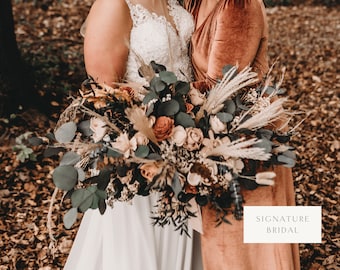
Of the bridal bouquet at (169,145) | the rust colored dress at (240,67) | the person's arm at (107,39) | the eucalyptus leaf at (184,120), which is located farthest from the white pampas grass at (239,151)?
the person's arm at (107,39)

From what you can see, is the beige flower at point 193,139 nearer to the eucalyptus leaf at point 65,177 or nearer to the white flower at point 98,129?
the white flower at point 98,129

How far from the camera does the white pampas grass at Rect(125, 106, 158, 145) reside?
1855 millimetres

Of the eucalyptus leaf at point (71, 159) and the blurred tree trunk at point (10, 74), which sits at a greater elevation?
the blurred tree trunk at point (10, 74)

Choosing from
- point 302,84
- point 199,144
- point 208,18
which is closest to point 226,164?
point 199,144

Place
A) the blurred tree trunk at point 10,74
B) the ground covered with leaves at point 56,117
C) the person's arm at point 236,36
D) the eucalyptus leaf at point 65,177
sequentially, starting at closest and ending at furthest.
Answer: the eucalyptus leaf at point 65,177 < the person's arm at point 236,36 < the ground covered with leaves at point 56,117 < the blurred tree trunk at point 10,74

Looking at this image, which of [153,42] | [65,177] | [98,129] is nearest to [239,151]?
[98,129]

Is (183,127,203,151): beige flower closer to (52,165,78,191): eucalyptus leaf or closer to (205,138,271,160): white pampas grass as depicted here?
(205,138,271,160): white pampas grass

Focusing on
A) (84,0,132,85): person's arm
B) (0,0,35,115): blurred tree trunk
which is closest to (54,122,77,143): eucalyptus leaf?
(84,0,132,85): person's arm

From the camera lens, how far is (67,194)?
2.04 metres

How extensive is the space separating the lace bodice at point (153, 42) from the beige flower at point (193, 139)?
402mm

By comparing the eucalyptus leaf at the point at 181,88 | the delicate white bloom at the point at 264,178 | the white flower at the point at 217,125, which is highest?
the eucalyptus leaf at the point at 181,88

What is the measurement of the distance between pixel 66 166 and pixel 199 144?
45 centimetres

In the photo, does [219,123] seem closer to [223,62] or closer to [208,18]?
[223,62]

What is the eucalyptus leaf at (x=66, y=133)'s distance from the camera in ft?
6.48
